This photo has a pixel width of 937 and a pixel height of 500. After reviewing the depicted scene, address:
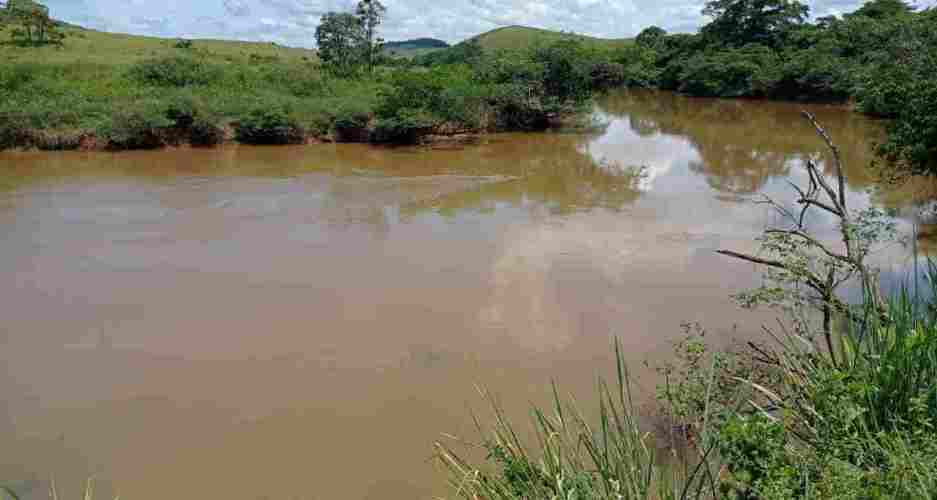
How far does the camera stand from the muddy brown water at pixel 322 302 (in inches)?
191

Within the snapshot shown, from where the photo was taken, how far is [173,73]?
21984mm

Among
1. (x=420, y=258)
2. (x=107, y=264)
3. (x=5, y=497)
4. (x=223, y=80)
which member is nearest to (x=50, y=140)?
(x=223, y=80)

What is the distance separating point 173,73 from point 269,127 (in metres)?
7.06

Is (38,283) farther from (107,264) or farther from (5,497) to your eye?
(5,497)

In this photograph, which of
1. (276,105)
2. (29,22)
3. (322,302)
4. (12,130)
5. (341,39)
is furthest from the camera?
(341,39)

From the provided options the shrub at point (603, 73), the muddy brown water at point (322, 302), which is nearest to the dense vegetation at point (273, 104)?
the shrub at point (603, 73)

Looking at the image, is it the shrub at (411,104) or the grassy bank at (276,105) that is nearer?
the grassy bank at (276,105)

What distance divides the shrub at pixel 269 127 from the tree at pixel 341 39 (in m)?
17.7

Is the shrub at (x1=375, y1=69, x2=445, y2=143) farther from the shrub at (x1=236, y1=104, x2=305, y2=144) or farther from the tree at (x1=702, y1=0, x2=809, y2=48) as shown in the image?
the tree at (x1=702, y1=0, x2=809, y2=48)

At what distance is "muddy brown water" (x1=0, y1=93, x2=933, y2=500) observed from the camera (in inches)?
191

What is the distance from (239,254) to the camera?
30.4 ft

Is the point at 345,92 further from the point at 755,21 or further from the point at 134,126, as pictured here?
the point at 755,21

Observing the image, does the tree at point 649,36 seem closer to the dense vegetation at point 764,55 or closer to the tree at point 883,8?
the dense vegetation at point 764,55

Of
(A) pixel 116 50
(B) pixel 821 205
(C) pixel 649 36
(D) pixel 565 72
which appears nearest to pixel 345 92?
(D) pixel 565 72
